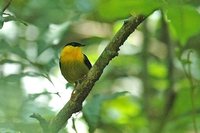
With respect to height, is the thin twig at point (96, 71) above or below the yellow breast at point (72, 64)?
below

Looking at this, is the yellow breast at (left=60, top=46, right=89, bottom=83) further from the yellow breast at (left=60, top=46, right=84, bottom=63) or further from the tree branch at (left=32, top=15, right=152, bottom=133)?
the tree branch at (left=32, top=15, right=152, bottom=133)

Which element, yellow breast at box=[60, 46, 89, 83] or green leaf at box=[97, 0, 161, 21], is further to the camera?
yellow breast at box=[60, 46, 89, 83]

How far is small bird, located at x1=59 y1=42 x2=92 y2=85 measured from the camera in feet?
9.75

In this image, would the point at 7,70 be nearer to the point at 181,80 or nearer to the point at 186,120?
the point at 186,120

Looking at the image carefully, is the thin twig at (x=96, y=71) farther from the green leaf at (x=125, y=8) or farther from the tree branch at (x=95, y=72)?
the green leaf at (x=125, y=8)

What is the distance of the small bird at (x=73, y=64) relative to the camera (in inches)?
117

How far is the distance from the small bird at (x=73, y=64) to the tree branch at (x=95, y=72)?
92cm

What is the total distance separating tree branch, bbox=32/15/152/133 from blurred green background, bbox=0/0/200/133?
46 millimetres

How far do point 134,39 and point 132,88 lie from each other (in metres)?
0.48

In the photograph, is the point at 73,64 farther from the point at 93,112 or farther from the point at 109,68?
the point at 109,68

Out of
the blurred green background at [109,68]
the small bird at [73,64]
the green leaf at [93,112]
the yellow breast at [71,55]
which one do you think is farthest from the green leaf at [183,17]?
the yellow breast at [71,55]

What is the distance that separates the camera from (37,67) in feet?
8.60

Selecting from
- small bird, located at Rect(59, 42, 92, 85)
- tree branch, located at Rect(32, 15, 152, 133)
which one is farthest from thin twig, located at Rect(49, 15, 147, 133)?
small bird, located at Rect(59, 42, 92, 85)

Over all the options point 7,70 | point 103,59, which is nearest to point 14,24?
point 7,70
